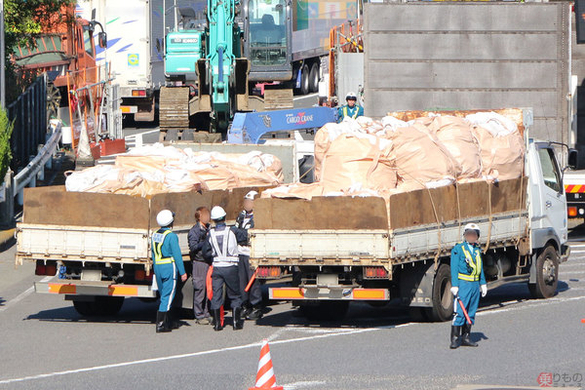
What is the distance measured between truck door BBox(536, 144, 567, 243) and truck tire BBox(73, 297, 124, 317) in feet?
20.4

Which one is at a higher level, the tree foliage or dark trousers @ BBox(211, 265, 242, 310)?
the tree foliage

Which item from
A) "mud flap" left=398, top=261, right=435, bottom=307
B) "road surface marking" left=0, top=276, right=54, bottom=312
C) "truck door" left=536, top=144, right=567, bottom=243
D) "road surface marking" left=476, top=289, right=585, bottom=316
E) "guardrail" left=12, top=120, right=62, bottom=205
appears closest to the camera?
"mud flap" left=398, top=261, right=435, bottom=307

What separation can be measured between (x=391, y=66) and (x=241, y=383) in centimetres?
1475

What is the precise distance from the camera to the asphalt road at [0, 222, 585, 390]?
1084cm

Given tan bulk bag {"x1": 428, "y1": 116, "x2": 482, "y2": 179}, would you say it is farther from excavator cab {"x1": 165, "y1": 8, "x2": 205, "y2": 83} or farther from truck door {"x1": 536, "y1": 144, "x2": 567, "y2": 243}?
excavator cab {"x1": 165, "y1": 8, "x2": 205, "y2": 83}

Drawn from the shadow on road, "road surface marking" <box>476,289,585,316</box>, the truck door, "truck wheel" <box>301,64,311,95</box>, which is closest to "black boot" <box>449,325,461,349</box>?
the shadow on road

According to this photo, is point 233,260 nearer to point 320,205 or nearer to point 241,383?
point 320,205

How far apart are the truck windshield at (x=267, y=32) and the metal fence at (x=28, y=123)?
5730mm

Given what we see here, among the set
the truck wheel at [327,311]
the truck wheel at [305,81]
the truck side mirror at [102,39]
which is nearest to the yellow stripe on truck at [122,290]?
the truck wheel at [327,311]

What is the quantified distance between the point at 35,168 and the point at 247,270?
11.3 m

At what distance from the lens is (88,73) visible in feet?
111

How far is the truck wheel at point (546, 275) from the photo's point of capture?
16.2 meters

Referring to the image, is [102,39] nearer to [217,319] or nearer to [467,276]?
[217,319]

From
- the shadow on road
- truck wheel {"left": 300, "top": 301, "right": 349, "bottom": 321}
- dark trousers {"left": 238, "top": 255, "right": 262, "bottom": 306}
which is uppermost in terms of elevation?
dark trousers {"left": 238, "top": 255, "right": 262, "bottom": 306}
